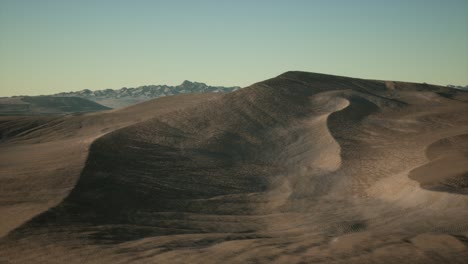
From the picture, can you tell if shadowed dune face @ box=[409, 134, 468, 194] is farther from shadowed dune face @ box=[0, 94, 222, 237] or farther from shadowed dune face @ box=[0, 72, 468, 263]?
shadowed dune face @ box=[0, 94, 222, 237]

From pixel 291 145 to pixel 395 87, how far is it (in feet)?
75.9

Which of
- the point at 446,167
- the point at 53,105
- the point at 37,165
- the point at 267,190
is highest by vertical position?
the point at 53,105

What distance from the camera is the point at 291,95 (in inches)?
1508

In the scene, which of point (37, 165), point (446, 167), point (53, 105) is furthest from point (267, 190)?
point (53, 105)

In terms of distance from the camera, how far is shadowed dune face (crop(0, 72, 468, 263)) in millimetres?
11539

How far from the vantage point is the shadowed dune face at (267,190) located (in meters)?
→ 11.5

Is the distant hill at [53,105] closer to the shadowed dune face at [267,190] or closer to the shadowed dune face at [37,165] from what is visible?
the shadowed dune face at [37,165]

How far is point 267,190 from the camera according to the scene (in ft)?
68.6

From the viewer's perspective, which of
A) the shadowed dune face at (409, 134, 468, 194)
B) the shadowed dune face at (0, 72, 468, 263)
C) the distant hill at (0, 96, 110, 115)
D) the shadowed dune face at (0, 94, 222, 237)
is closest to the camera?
the shadowed dune face at (0, 72, 468, 263)

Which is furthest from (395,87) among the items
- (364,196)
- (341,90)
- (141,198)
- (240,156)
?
(141,198)

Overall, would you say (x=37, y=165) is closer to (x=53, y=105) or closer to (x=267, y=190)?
(x=267, y=190)

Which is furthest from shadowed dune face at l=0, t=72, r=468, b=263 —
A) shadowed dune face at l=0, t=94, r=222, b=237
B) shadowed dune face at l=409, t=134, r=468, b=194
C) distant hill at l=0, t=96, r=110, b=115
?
distant hill at l=0, t=96, r=110, b=115

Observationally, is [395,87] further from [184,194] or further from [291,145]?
[184,194]

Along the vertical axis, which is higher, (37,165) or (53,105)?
(53,105)
